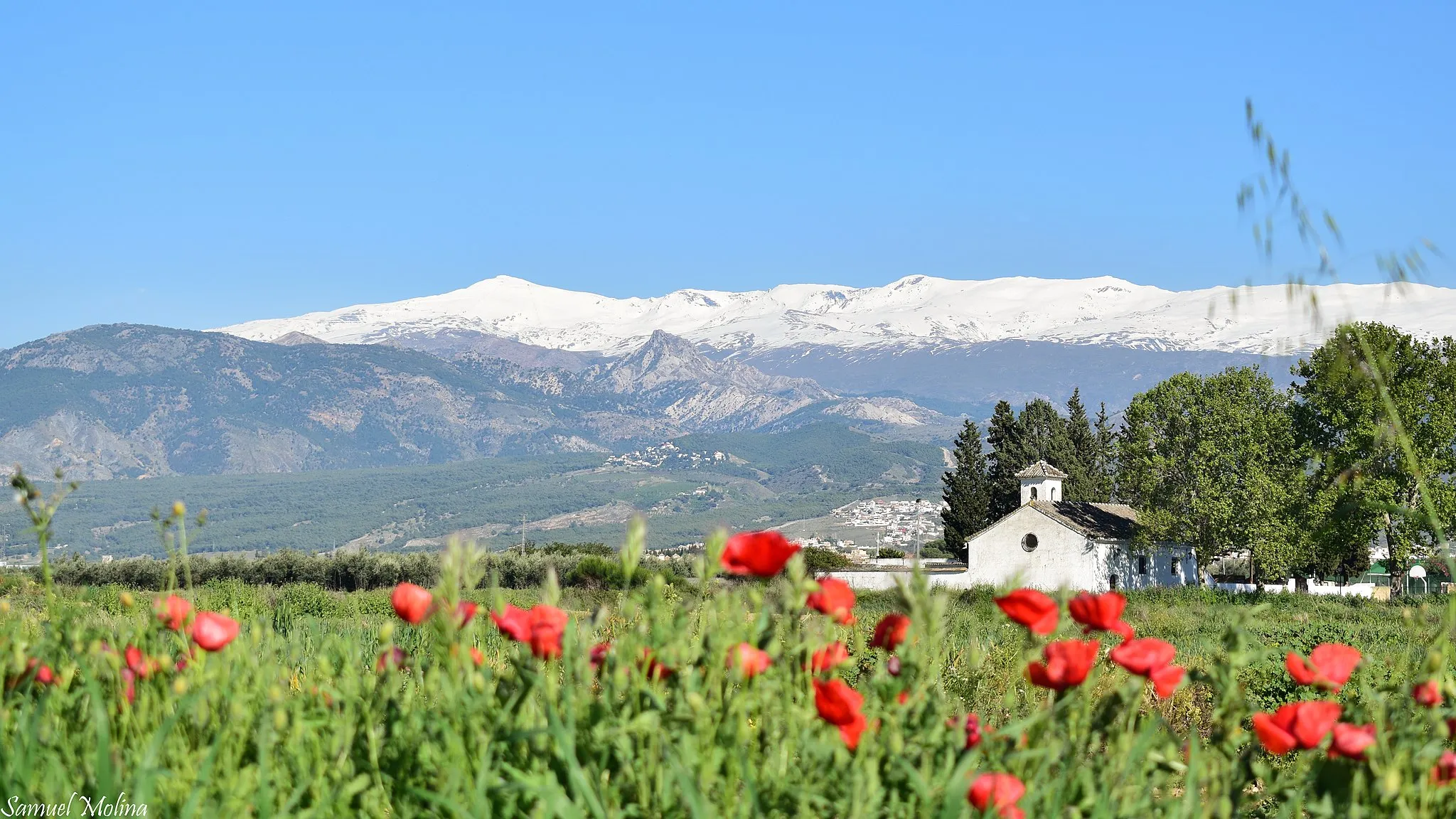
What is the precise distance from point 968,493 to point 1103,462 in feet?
35.1

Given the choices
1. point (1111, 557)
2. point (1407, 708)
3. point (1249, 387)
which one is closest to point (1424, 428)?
point (1249, 387)

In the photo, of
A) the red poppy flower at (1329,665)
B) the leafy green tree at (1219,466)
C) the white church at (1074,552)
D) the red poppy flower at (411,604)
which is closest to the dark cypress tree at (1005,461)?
the white church at (1074,552)

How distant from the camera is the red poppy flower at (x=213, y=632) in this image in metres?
2.89

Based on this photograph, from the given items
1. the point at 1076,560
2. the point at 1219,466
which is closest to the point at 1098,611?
the point at 1219,466

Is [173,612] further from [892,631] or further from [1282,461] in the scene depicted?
[1282,461]

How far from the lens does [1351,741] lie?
8.20ft

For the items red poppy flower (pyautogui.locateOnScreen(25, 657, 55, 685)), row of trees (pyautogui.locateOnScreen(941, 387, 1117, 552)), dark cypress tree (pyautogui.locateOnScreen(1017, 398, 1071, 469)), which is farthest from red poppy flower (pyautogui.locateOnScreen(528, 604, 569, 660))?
dark cypress tree (pyautogui.locateOnScreen(1017, 398, 1071, 469))

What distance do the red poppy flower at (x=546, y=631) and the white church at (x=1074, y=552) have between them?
51.0m

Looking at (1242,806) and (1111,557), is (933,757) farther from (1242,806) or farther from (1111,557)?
(1111,557)

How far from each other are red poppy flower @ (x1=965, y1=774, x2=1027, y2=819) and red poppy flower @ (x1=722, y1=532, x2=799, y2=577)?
23.8 inches

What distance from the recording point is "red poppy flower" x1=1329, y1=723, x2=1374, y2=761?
8.14ft

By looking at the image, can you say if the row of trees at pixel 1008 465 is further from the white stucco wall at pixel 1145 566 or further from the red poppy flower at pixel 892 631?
the red poppy flower at pixel 892 631

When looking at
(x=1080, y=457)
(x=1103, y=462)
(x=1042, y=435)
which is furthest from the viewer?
(x=1103, y=462)

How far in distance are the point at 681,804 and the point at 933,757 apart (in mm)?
599
